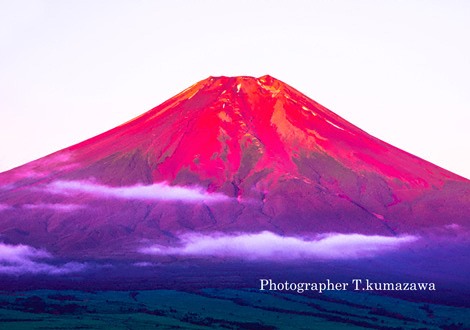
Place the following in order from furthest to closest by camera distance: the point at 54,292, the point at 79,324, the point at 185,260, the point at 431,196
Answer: the point at 431,196 < the point at 185,260 < the point at 54,292 < the point at 79,324

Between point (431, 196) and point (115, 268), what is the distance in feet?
116

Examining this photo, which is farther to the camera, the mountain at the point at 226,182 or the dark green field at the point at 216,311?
the mountain at the point at 226,182

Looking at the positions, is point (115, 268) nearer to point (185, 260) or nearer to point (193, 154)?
point (185, 260)

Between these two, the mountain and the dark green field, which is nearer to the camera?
the dark green field

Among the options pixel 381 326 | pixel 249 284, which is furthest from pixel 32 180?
pixel 381 326

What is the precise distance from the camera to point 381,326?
104 meters

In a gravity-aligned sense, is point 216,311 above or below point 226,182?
below

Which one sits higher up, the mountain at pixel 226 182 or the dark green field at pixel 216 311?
the mountain at pixel 226 182

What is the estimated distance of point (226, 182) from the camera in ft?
437

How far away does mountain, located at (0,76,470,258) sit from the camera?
128 m

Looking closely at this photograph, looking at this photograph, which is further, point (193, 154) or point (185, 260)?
point (193, 154)

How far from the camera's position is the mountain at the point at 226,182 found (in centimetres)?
12812

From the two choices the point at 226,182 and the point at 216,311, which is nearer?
the point at 216,311

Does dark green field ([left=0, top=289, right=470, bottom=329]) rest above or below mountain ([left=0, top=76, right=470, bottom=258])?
below
